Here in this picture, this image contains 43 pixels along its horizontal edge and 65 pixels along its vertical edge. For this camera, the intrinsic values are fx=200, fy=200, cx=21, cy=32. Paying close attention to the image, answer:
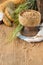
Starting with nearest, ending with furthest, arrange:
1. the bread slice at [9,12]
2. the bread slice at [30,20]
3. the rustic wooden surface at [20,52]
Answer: the rustic wooden surface at [20,52] < the bread slice at [30,20] < the bread slice at [9,12]

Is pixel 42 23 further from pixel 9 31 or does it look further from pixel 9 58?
pixel 9 58

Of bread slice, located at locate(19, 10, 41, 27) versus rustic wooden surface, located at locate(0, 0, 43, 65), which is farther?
bread slice, located at locate(19, 10, 41, 27)

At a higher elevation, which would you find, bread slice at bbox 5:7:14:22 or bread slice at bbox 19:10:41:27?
bread slice at bbox 19:10:41:27

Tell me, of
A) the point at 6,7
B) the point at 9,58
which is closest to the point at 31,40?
the point at 9,58

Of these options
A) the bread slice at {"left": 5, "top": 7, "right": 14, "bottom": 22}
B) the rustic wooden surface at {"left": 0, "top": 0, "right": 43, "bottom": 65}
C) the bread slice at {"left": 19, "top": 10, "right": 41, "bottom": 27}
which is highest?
the bread slice at {"left": 19, "top": 10, "right": 41, "bottom": 27}

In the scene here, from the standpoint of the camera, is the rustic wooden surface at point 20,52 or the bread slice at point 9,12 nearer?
the rustic wooden surface at point 20,52

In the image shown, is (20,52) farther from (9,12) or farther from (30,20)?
(9,12)

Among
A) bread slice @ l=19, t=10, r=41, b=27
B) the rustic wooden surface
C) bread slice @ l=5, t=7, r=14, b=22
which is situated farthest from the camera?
bread slice @ l=5, t=7, r=14, b=22

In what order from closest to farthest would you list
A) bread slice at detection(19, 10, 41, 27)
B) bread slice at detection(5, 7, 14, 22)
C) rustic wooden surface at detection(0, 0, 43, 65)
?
rustic wooden surface at detection(0, 0, 43, 65) < bread slice at detection(19, 10, 41, 27) < bread slice at detection(5, 7, 14, 22)
